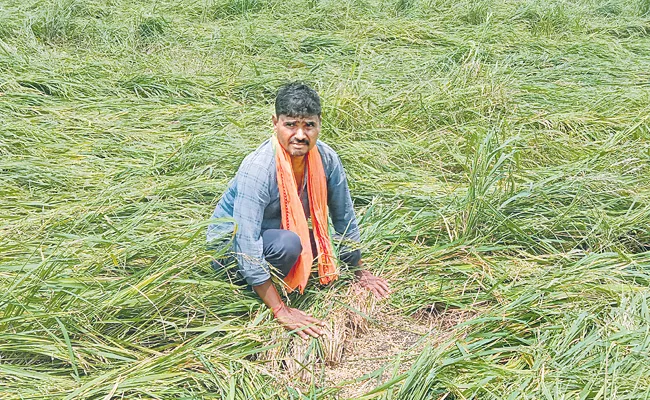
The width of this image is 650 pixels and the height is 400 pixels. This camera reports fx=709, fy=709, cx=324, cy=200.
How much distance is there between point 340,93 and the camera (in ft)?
13.1

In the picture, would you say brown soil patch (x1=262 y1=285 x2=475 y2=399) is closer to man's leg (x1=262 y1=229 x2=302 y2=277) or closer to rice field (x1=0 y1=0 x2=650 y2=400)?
rice field (x1=0 y1=0 x2=650 y2=400)

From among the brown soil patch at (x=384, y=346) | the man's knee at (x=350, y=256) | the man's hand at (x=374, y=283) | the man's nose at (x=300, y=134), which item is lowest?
the brown soil patch at (x=384, y=346)

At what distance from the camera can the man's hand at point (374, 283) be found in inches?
96.8

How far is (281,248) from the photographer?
2.25m

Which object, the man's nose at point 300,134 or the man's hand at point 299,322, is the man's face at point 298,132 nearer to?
the man's nose at point 300,134

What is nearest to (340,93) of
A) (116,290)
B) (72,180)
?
(72,180)

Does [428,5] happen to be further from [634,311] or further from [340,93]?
[634,311]

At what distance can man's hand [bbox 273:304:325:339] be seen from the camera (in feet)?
7.17

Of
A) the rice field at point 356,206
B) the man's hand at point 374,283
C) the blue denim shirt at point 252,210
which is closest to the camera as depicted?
the rice field at point 356,206

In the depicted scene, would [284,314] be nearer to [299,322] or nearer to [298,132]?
[299,322]

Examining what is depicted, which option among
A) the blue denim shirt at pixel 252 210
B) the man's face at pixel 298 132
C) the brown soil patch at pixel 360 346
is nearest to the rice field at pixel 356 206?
the brown soil patch at pixel 360 346

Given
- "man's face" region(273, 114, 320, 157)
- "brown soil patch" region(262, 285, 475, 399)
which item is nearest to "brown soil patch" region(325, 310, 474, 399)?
"brown soil patch" region(262, 285, 475, 399)

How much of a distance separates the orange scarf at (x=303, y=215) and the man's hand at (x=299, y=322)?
90 millimetres

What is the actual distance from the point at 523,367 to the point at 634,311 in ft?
1.31
